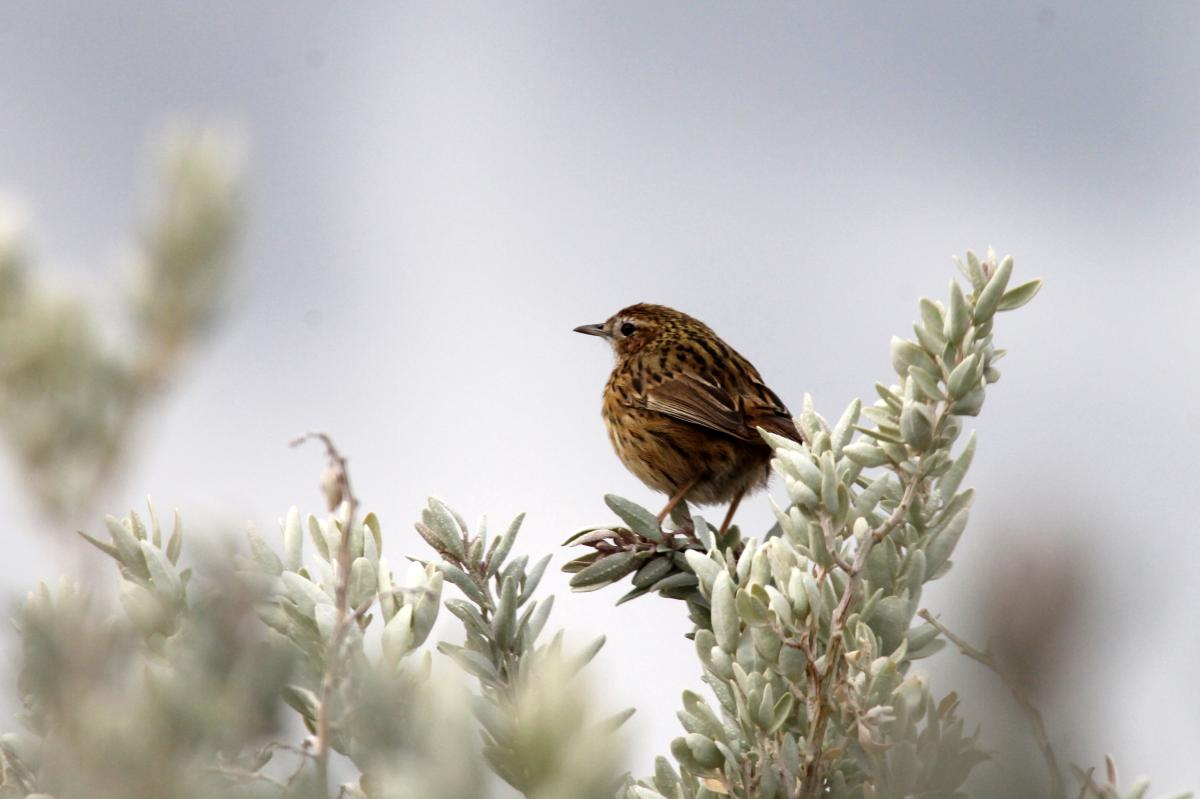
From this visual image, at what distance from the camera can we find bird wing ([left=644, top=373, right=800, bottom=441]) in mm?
6781

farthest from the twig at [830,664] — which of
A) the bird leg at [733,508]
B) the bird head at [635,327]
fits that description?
the bird head at [635,327]

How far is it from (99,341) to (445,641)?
1.19 m

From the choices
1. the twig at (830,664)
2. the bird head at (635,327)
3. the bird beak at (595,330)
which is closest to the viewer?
the twig at (830,664)

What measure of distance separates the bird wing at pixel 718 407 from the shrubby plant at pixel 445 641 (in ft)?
10.0

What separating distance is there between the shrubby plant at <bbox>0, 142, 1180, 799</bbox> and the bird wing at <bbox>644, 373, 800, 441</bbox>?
3049 mm

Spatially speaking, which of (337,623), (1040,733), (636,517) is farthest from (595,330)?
(1040,733)

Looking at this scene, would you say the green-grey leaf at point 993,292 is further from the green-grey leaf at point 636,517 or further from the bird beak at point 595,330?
the bird beak at point 595,330

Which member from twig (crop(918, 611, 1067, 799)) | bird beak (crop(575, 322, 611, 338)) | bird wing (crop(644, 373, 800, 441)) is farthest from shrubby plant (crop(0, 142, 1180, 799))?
bird beak (crop(575, 322, 611, 338))

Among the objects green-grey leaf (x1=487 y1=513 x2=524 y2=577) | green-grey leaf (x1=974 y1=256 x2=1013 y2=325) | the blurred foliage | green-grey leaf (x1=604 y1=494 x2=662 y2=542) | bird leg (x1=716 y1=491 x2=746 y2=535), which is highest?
green-grey leaf (x1=974 y1=256 x2=1013 y2=325)

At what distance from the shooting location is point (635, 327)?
30.1ft

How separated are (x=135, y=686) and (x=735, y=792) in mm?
1536

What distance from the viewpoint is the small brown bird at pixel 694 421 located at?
6.89 m

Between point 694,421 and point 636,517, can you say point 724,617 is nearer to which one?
point 636,517

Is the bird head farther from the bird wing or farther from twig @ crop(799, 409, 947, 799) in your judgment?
twig @ crop(799, 409, 947, 799)
